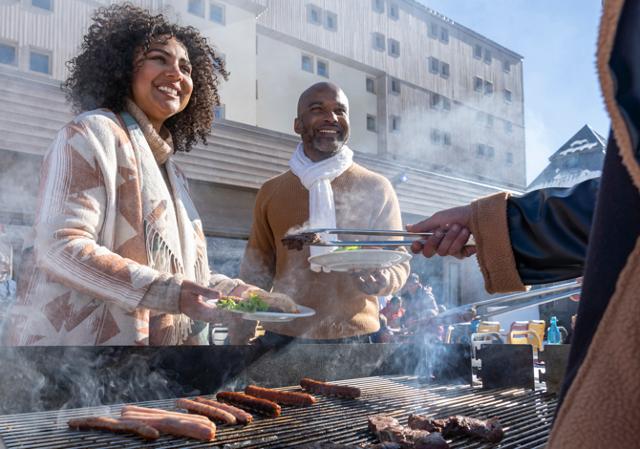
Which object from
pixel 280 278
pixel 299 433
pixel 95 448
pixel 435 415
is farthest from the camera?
pixel 280 278

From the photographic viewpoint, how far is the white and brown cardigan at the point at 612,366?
25.2 inches

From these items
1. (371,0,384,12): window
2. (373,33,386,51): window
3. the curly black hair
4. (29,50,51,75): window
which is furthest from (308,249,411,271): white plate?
(29,50,51,75): window

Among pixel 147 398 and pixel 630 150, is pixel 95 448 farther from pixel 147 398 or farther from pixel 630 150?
pixel 630 150

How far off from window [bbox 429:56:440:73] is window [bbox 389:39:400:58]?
54 cm

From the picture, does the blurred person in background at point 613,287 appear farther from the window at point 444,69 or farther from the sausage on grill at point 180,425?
the window at point 444,69

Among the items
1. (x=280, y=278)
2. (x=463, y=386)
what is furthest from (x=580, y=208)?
(x=280, y=278)

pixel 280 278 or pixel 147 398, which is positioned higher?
pixel 280 278

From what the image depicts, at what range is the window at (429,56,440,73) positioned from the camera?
27.2 feet

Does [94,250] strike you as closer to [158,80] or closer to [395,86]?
[158,80]

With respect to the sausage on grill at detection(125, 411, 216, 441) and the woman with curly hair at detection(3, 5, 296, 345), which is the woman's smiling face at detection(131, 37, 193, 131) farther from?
the sausage on grill at detection(125, 411, 216, 441)

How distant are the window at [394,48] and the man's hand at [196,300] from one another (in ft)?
21.6

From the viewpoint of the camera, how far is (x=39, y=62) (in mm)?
11883

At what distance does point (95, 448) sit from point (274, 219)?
2147 mm

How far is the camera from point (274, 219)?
3.74 metres
